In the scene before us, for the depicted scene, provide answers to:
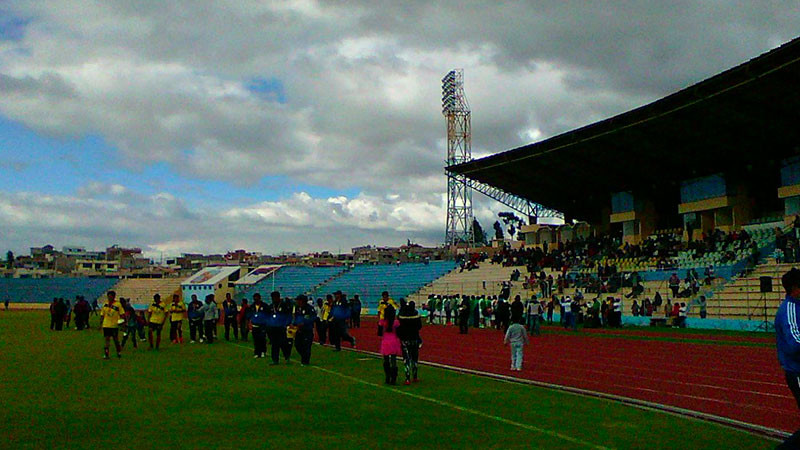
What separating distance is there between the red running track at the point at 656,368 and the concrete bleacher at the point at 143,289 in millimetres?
56546

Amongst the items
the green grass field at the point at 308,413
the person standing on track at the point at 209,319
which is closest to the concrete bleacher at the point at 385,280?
the person standing on track at the point at 209,319

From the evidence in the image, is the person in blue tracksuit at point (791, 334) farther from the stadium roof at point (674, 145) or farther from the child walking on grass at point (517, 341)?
the stadium roof at point (674, 145)

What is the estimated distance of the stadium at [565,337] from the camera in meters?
9.57

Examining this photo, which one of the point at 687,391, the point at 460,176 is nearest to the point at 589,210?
the point at 460,176

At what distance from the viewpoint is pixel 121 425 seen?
31.5 feet

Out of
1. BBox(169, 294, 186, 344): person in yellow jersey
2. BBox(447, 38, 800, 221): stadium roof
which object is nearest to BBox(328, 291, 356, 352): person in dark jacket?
BBox(169, 294, 186, 344): person in yellow jersey

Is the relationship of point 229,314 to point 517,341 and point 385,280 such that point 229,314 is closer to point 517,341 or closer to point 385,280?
point 517,341

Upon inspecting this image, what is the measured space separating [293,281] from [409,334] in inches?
2464

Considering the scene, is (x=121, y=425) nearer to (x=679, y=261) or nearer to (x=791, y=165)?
(x=679, y=261)

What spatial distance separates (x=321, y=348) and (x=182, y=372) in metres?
8.02

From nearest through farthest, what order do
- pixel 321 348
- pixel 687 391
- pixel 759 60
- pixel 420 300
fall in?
pixel 687 391 → pixel 321 348 → pixel 759 60 → pixel 420 300

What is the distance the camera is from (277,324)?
18453 mm

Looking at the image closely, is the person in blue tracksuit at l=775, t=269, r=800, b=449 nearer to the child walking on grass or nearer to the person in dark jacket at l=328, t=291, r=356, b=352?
the child walking on grass

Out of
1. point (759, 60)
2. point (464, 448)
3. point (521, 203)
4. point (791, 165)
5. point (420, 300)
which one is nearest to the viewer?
point (464, 448)
